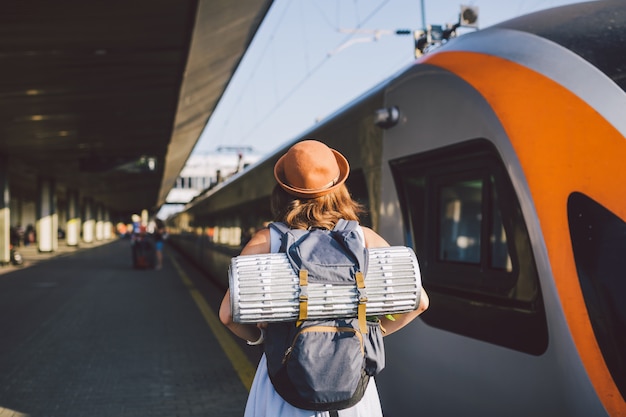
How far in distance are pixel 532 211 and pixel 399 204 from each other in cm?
128

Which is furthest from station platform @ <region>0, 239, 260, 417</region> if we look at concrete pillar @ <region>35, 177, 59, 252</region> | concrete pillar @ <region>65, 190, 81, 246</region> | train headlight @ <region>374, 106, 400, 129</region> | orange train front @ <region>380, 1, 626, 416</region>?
concrete pillar @ <region>65, 190, 81, 246</region>

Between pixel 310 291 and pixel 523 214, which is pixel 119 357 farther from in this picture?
pixel 310 291

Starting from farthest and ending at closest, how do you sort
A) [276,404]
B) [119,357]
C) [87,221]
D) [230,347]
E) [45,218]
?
[87,221]
[45,218]
[230,347]
[119,357]
[276,404]

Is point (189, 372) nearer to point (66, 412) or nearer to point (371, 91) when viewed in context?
point (66, 412)

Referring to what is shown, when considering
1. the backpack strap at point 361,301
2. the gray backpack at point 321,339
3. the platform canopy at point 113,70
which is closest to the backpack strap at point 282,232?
the gray backpack at point 321,339

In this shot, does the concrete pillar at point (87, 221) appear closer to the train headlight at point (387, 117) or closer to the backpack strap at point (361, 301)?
the train headlight at point (387, 117)

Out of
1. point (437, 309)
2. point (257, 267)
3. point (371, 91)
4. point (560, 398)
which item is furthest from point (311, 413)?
point (371, 91)

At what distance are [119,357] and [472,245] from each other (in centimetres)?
456

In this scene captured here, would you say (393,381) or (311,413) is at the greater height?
(311,413)

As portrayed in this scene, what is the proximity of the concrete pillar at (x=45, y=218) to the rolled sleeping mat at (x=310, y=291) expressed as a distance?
3259 centimetres

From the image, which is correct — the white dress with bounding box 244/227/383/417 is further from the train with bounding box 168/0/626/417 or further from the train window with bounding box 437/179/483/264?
the train window with bounding box 437/179/483/264

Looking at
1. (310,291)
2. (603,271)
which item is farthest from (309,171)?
(603,271)

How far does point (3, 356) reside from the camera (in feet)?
23.6

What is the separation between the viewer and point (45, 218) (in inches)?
1272
